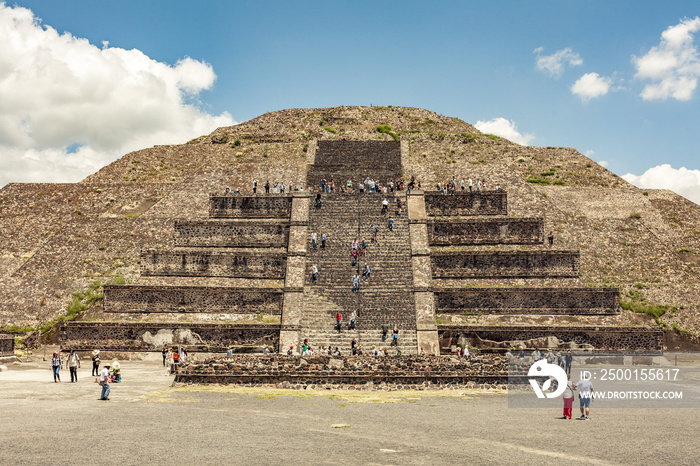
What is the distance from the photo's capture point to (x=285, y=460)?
9070 millimetres

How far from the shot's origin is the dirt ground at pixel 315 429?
9.34 meters

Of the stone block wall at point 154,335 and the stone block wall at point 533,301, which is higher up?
the stone block wall at point 533,301

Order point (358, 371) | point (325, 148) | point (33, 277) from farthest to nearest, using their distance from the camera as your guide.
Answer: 1. point (325, 148)
2. point (33, 277)
3. point (358, 371)

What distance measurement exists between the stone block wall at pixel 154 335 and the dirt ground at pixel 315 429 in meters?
7.44

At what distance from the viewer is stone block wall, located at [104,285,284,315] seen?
25.8 meters

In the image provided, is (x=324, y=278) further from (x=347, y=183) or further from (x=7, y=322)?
(x=7, y=322)

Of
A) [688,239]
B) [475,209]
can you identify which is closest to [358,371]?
[475,209]

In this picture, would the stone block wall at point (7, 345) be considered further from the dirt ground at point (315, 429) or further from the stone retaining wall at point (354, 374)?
the stone retaining wall at point (354, 374)

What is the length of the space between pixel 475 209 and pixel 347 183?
7.94 metres

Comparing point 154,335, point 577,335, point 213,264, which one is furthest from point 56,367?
point 577,335

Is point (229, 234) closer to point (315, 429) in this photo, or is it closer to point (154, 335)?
point (154, 335)

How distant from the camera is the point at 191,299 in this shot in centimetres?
2597

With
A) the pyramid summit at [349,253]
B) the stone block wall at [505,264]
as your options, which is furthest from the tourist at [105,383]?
the stone block wall at [505,264]

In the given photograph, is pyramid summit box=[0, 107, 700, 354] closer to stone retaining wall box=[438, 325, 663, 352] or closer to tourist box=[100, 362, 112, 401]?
stone retaining wall box=[438, 325, 663, 352]
